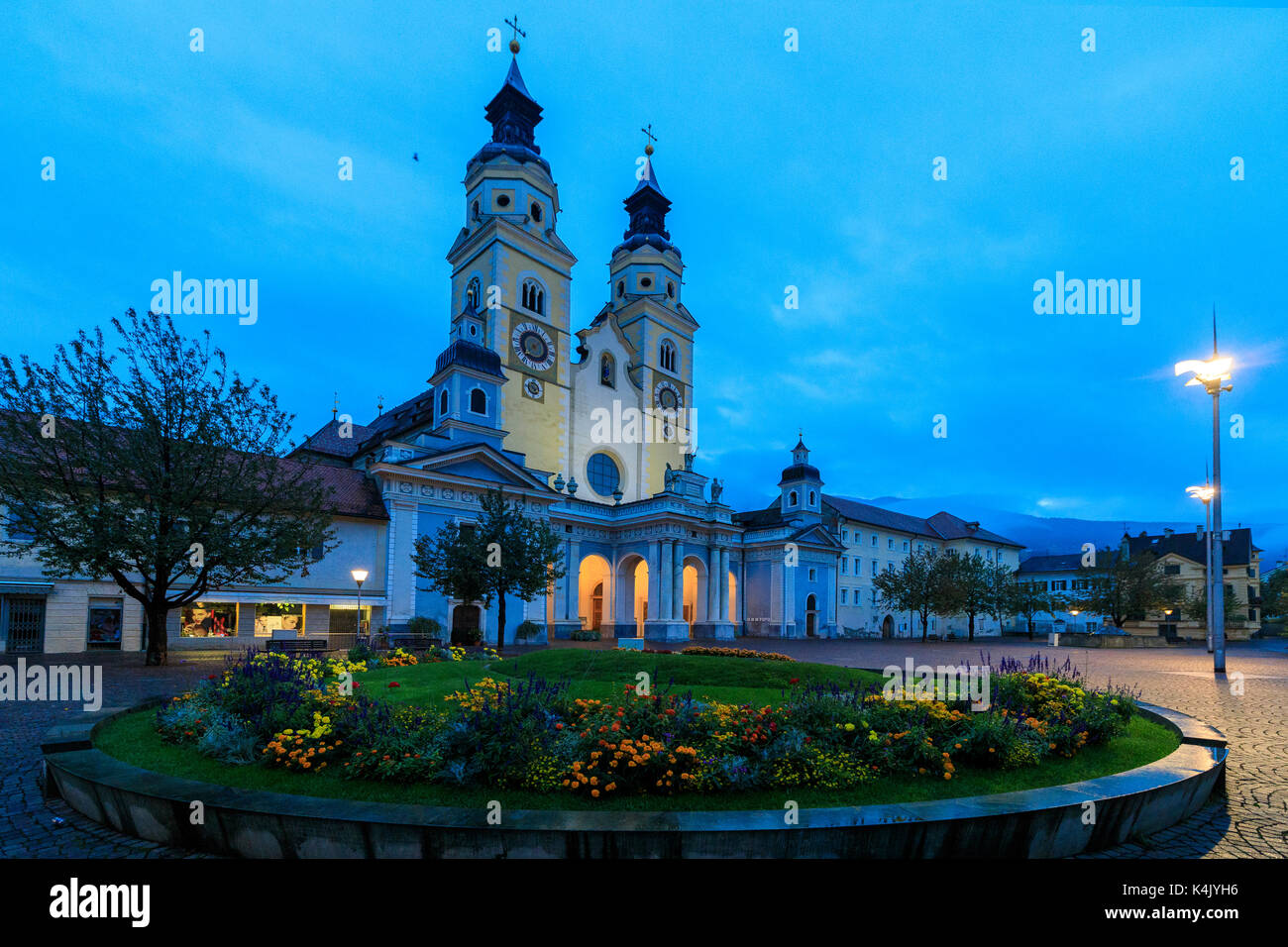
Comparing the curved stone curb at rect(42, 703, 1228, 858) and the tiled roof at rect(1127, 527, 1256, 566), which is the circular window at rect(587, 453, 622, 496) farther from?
the tiled roof at rect(1127, 527, 1256, 566)

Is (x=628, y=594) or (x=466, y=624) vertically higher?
(x=628, y=594)

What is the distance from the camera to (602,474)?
5197cm

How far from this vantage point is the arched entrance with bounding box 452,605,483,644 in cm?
3541

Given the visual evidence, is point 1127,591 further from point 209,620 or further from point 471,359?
point 209,620

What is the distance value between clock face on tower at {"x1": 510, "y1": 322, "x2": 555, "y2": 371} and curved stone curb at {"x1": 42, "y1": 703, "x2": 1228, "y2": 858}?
1648 inches

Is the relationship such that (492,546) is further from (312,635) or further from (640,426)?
(640,426)

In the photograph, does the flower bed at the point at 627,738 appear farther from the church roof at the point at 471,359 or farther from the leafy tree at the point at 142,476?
the church roof at the point at 471,359

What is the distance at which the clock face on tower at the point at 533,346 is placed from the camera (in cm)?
4647

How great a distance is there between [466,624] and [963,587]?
41.3 m

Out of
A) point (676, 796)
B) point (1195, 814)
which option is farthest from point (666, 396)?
point (676, 796)

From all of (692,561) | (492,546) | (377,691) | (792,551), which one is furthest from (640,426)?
(377,691)

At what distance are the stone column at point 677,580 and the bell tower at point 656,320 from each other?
28.2ft

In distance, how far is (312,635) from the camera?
31.7 m
